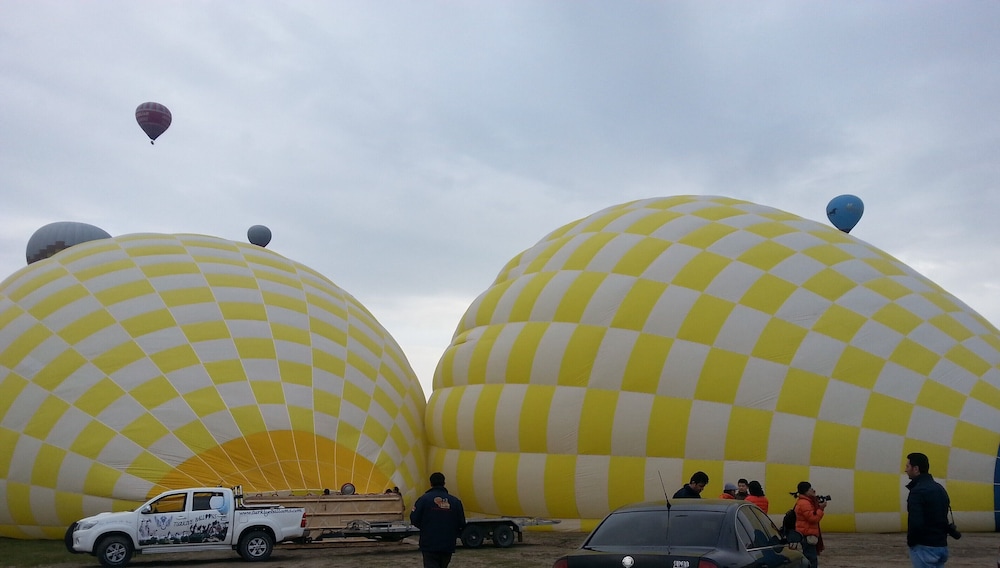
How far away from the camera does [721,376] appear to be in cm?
1276

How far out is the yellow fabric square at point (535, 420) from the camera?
1429 cm

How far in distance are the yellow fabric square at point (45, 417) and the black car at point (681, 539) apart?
11.6 m

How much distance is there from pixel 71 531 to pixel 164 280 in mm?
5850

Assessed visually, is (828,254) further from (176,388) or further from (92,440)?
(92,440)

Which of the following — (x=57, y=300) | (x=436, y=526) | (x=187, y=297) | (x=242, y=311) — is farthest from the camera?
(x=242, y=311)

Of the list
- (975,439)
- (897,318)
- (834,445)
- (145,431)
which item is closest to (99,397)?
(145,431)

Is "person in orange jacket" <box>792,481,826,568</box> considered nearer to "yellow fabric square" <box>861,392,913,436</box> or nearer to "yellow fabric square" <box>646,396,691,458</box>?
"yellow fabric square" <box>861,392,913,436</box>

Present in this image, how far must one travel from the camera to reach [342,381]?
16.0 metres

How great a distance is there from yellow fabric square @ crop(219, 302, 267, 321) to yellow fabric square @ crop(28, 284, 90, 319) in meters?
2.55

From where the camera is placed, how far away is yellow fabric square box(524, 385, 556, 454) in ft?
46.9

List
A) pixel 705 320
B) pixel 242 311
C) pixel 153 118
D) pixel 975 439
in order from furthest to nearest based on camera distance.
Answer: pixel 153 118, pixel 242 311, pixel 705 320, pixel 975 439

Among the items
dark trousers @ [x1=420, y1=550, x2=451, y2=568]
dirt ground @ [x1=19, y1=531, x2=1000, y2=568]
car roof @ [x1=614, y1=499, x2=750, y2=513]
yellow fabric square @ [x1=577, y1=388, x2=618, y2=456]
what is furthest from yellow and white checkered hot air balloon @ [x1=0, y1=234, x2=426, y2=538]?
car roof @ [x1=614, y1=499, x2=750, y2=513]

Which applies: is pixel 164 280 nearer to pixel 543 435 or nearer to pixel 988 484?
pixel 543 435

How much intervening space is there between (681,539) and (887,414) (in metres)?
7.59
